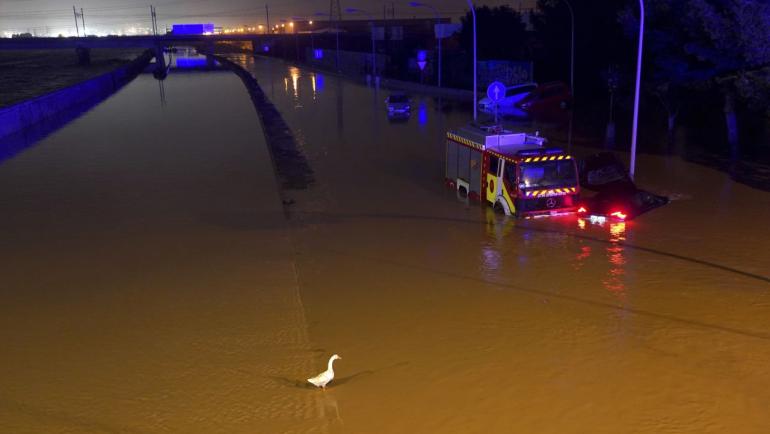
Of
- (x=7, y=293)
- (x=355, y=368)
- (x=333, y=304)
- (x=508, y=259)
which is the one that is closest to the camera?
(x=355, y=368)

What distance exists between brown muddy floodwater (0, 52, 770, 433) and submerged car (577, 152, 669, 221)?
581 mm

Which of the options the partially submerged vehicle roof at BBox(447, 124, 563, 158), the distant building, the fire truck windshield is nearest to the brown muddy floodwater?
the fire truck windshield

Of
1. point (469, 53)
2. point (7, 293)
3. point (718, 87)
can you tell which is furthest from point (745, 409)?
point (469, 53)

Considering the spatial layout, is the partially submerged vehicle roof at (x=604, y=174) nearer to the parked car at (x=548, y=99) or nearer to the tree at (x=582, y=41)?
the tree at (x=582, y=41)

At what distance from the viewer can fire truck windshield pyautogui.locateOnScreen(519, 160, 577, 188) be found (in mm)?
16281

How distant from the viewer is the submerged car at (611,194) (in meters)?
16.9

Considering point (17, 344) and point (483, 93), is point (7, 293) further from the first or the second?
point (483, 93)

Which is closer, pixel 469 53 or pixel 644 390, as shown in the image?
pixel 644 390

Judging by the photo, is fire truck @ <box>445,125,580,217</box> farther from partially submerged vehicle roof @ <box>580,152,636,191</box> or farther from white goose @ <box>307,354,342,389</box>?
white goose @ <box>307,354,342,389</box>

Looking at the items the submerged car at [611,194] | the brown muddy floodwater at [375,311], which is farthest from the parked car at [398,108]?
the submerged car at [611,194]

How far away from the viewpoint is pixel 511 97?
41.8m

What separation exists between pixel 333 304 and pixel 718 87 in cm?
1994

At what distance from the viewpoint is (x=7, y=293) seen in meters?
12.7

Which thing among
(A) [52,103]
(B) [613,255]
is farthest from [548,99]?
(A) [52,103]
